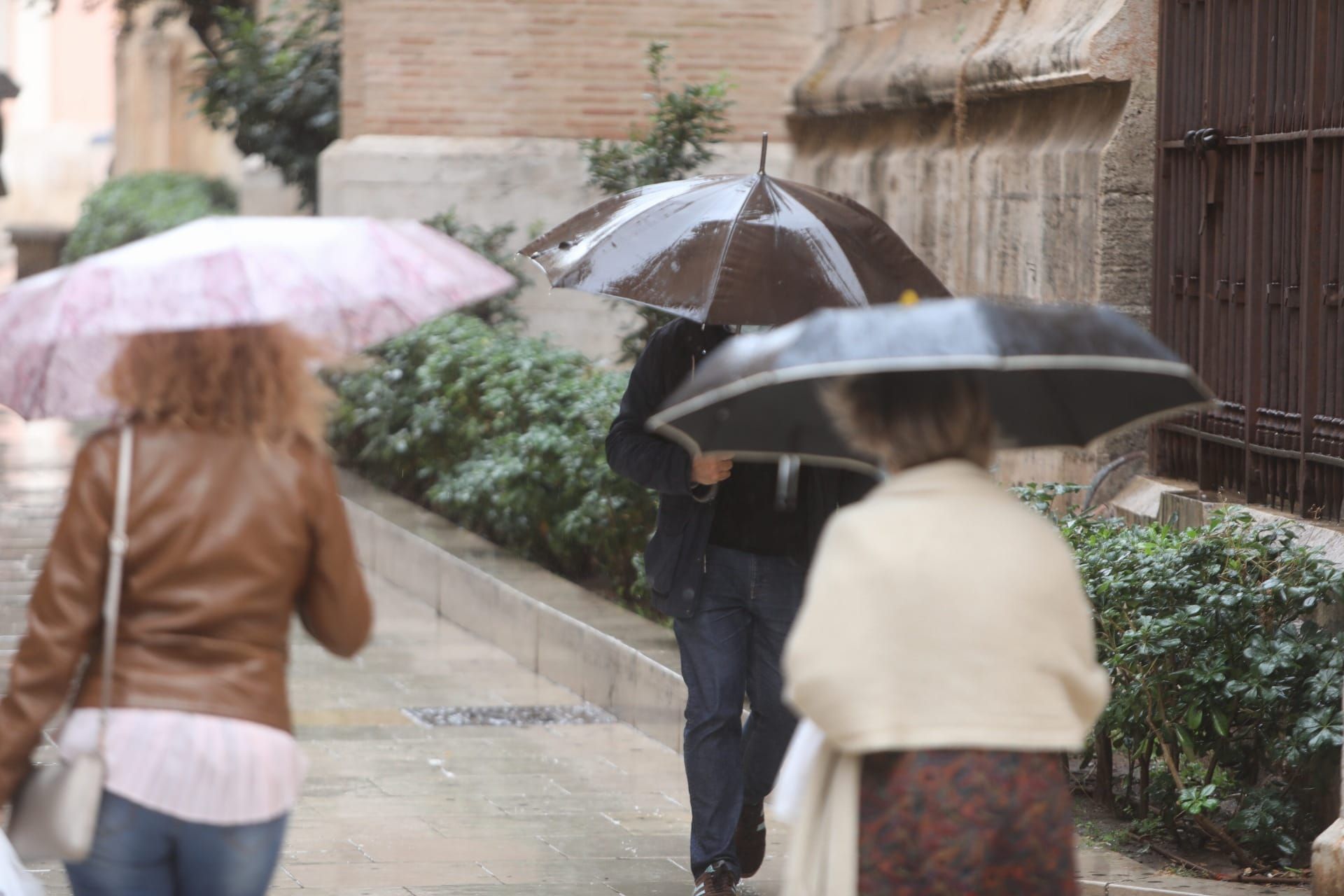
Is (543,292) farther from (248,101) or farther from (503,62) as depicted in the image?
(248,101)

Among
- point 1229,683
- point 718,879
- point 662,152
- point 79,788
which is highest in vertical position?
point 662,152

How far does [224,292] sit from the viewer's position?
331cm

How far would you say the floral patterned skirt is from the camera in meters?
3.08

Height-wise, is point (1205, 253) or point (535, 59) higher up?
point (535, 59)

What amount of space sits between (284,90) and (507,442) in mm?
8457

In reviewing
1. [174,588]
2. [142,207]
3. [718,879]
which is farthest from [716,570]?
[142,207]

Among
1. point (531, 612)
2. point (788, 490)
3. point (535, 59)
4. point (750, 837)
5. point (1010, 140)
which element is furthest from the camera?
point (535, 59)

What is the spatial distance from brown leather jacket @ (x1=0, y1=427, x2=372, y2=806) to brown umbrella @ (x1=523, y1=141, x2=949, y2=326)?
226 centimetres

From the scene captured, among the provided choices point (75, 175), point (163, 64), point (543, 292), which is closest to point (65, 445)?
point (543, 292)

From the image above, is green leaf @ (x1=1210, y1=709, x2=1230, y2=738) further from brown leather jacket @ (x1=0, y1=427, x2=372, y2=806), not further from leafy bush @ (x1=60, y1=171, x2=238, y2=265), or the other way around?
leafy bush @ (x1=60, y1=171, x2=238, y2=265)

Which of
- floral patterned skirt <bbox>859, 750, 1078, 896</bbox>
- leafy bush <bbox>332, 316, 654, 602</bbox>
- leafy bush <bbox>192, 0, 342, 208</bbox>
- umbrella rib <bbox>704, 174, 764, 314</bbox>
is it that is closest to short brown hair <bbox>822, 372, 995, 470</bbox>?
floral patterned skirt <bbox>859, 750, 1078, 896</bbox>

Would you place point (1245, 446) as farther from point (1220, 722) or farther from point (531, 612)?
point (531, 612)

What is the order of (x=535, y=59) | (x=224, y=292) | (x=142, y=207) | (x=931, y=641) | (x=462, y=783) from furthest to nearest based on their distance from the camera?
(x=142, y=207) → (x=535, y=59) → (x=462, y=783) → (x=224, y=292) → (x=931, y=641)

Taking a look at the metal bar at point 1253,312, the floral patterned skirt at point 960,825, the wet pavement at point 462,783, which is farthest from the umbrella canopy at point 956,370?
the metal bar at point 1253,312
